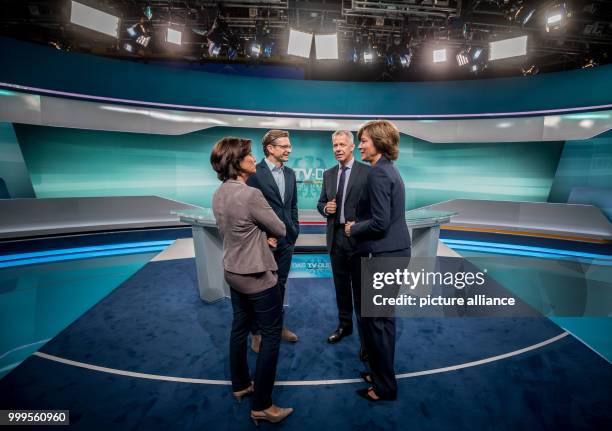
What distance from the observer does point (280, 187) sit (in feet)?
7.73

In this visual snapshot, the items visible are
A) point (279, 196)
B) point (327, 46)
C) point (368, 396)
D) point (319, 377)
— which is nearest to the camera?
point (368, 396)

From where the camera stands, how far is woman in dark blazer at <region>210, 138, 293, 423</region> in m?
1.43

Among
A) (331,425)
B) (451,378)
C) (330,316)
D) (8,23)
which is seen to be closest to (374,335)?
(331,425)

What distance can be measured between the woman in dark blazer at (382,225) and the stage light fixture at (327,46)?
16.3ft

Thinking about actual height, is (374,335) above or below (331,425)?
above

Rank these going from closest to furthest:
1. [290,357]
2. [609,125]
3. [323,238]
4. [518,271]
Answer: [290,357] < [323,238] < [518,271] < [609,125]

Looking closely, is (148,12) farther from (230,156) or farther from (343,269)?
(343,269)

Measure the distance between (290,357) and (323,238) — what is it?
72.5 inches

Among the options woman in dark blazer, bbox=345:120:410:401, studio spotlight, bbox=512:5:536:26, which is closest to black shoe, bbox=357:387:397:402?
woman in dark blazer, bbox=345:120:410:401

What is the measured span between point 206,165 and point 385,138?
23.3 feet

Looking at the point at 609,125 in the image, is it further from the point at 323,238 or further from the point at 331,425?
the point at 331,425

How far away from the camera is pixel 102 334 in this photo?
101 inches

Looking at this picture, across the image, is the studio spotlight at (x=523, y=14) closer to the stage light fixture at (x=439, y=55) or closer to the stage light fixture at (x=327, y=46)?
the stage light fixture at (x=439, y=55)

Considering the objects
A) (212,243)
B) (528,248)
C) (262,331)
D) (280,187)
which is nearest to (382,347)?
(262,331)
